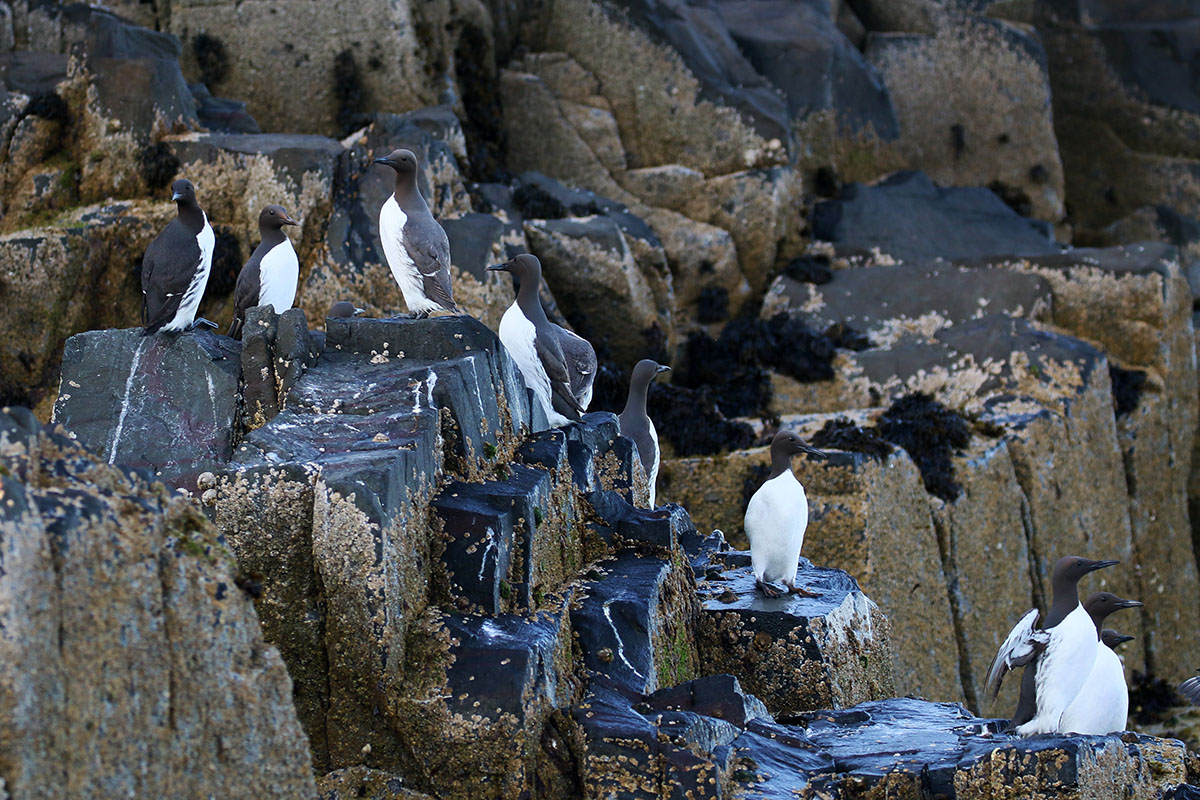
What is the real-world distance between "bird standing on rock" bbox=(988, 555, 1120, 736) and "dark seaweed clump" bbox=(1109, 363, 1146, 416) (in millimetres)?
10418

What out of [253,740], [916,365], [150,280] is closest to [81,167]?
[150,280]

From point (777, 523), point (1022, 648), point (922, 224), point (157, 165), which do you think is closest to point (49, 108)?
point (157, 165)

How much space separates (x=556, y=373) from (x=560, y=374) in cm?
3

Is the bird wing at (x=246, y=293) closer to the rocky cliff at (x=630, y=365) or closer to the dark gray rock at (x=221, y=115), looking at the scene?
the rocky cliff at (x=630, y=365)

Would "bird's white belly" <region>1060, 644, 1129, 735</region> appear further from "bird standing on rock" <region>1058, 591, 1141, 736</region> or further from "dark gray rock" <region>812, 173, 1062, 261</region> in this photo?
"dark gray rock" <region>812, 173, 1062, 261</region>

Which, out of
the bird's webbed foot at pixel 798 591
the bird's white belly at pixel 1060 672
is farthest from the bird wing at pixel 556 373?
the bird's white belly at pixel 1060 672

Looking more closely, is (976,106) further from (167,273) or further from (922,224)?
(167,273)

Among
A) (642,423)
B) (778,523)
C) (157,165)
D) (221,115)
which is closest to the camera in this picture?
(778,523)

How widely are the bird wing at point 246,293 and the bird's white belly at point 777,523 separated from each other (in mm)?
3768

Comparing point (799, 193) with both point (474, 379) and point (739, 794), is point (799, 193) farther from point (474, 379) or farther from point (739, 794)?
point (739, 794)

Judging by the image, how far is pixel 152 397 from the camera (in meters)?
8.52

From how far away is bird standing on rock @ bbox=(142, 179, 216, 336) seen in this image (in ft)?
29.1

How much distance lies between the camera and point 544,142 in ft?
67.5

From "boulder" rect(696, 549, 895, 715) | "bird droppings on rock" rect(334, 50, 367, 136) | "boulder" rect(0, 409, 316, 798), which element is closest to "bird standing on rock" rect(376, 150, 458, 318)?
"boulder" rect(696, 549, 895, 715)
